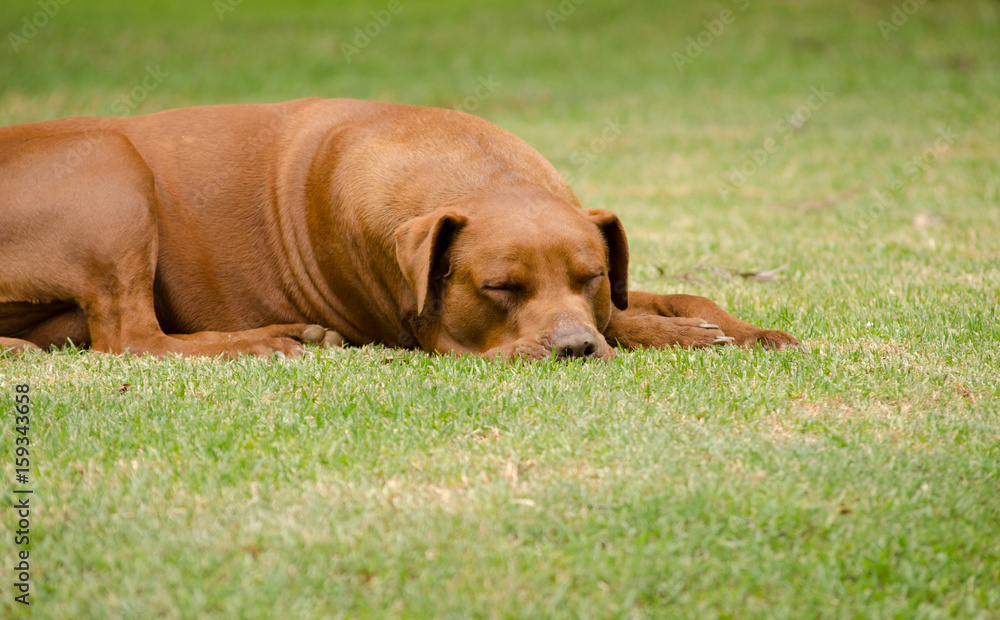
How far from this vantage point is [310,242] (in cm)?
452

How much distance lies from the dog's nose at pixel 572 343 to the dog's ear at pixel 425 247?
59 centimetres

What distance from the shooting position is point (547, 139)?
12.5 meters

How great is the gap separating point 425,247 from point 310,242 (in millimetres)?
920

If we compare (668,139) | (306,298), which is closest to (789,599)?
(306,298)

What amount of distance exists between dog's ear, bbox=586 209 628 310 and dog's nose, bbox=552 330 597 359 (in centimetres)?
64

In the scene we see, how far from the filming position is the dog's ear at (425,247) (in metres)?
3.84

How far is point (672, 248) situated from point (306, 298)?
3.11 metres

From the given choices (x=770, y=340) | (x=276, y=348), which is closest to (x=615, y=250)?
(x=770, y=340)

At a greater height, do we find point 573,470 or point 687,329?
point 573,470

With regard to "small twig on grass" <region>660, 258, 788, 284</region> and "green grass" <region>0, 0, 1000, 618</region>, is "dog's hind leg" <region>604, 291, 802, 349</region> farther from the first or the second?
"small twig on grass" <region>660, 258, 788, 284</region>

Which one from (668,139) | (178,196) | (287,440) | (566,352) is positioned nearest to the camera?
(287,440)

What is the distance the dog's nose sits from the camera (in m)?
3.68

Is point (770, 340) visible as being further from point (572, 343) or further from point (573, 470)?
point (573, 470)

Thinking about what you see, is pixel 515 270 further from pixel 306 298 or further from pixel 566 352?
pixel 306 298
